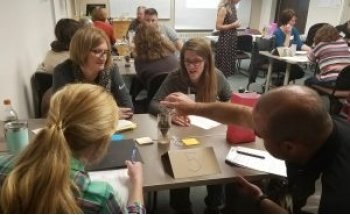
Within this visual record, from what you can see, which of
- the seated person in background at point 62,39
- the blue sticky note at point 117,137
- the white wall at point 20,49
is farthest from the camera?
the seated person in background at point 62,39

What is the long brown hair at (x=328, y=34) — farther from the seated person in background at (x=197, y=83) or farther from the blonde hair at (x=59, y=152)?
the blonde hair at (x=59, y=152)

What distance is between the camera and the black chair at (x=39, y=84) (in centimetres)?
292

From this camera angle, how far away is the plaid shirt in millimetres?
962

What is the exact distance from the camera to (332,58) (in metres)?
4.07

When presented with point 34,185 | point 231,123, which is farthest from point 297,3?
point 34,185

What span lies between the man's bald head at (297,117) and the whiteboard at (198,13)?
687 centimetres

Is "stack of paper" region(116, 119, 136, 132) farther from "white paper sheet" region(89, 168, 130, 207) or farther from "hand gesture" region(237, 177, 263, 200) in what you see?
"hand gesture" region(237, 177, 263, 200)

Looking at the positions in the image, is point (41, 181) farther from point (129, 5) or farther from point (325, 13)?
point (325, 13)

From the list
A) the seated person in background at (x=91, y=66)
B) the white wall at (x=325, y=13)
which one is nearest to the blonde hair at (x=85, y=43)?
the seated person in background at (x=91, y=66)

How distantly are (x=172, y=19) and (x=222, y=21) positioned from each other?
10.4ft

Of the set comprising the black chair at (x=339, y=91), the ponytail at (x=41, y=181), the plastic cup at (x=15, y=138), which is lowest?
the black chair at (x=339, y=91)

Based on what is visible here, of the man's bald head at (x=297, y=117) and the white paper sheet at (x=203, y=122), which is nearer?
the man's bald head at (x=297, y=117)

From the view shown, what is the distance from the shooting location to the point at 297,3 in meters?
7.57

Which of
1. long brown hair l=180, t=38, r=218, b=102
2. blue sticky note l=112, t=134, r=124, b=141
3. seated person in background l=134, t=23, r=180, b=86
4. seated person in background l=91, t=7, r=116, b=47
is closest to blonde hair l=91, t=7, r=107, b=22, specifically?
seated person in background l=91, t=7, r=116, b=47
